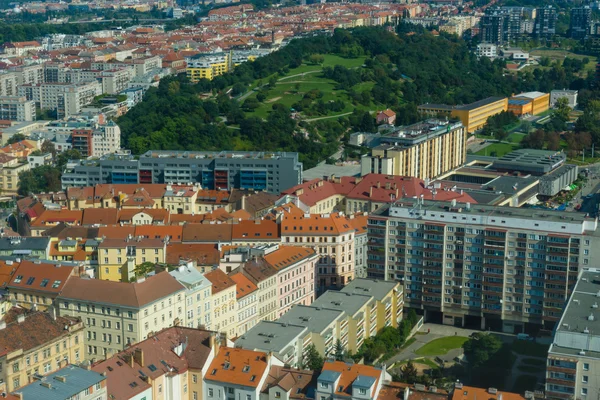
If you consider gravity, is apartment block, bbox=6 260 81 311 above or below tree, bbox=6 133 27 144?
above

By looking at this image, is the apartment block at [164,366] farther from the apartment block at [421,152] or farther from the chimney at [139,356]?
the apartment block at [421,152]

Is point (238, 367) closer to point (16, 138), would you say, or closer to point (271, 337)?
point (271, 337)

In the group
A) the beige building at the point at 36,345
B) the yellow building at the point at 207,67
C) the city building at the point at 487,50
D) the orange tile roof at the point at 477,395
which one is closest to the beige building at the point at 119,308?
the beige building at the point at 36,345

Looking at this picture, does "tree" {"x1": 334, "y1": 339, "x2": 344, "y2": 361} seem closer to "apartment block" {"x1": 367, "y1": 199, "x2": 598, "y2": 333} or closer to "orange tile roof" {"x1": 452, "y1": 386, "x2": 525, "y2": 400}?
"orange tile roof" {"x1": 452, "y1": 386, "x2": 525, "y2": 400}

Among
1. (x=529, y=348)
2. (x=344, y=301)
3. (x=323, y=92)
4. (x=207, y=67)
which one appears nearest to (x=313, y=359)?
(x=344, y=301)

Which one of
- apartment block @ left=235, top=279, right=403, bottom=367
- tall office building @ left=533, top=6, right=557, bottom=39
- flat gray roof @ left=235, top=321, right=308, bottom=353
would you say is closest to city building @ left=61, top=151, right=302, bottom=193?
apartment block @ left=235, top=279, right=403, bottom=367
